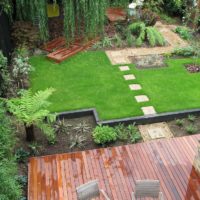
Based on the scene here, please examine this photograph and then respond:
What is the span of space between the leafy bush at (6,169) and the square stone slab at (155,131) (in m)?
3.54

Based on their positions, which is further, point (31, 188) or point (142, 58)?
point (142, 58)

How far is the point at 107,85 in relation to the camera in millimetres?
Result: 10820

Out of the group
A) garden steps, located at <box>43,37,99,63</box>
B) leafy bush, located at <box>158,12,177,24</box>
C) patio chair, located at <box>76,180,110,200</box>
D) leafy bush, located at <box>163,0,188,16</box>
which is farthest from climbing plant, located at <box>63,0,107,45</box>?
patio chair, located at <box>76,180,110,200</box>

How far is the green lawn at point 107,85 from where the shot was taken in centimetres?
969

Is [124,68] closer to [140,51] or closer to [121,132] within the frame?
[140,51]

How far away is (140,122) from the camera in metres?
9.11

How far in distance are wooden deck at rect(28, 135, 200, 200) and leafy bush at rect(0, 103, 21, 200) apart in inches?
34.8

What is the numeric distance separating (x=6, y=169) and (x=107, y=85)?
5.74 meters

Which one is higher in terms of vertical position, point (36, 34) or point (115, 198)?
point (36, 34)

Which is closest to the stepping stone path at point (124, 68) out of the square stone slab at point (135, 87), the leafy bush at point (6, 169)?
the square stone slab at point (135, 87)

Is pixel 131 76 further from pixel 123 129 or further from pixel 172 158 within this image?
pixel 172 158

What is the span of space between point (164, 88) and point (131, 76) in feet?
4.28

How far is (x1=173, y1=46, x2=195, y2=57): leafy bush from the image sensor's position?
41.8 ft

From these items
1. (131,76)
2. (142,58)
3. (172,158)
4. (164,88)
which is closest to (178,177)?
(172,158)
